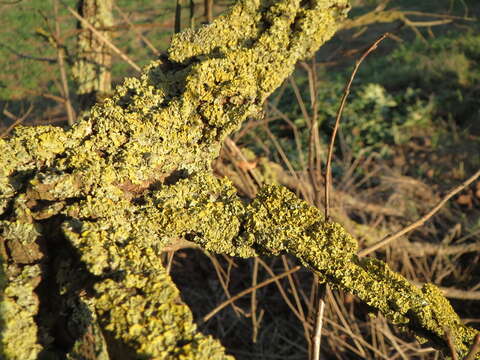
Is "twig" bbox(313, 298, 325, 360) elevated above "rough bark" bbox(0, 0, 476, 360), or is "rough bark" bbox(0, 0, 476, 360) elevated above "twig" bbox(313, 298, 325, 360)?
"rough bark" bbox(0, 0, 476, 360)

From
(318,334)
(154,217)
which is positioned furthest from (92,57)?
(318,334)

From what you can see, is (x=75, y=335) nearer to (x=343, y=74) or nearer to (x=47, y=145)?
(x=47, y=145)

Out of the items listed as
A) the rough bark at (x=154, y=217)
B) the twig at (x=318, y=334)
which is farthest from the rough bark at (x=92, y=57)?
the twig at (x=318, y=334)

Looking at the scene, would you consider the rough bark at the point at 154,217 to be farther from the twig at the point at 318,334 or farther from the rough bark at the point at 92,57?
the rough bark at the point at 92,57

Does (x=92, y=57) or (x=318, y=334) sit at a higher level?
(x=92, y=57)

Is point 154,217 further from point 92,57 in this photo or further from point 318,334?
point 92,57

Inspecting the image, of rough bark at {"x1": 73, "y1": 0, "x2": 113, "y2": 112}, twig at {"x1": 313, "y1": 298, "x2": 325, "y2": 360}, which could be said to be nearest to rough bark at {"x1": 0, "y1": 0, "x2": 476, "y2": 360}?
twig at {"x1": 313, "y1": 298, "x2": 325, "y2": 360}

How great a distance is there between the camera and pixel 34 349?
753mm

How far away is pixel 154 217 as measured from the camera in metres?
0.94

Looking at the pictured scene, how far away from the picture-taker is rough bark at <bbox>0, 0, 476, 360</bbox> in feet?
2.45

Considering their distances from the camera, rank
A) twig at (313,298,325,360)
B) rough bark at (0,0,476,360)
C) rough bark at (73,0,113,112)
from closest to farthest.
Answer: rough bark at (0,0,476,360), twig at (313,298,325,360), rough bark at (73,0,113,112)

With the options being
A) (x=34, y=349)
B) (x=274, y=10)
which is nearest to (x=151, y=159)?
Result: (x=34, y=349)

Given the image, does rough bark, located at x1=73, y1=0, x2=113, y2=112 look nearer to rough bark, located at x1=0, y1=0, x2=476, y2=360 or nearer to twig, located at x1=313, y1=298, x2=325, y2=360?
rough bark, located at x1=0, y1=0, x2=476, y2=360

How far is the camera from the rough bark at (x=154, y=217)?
29.4 inches
